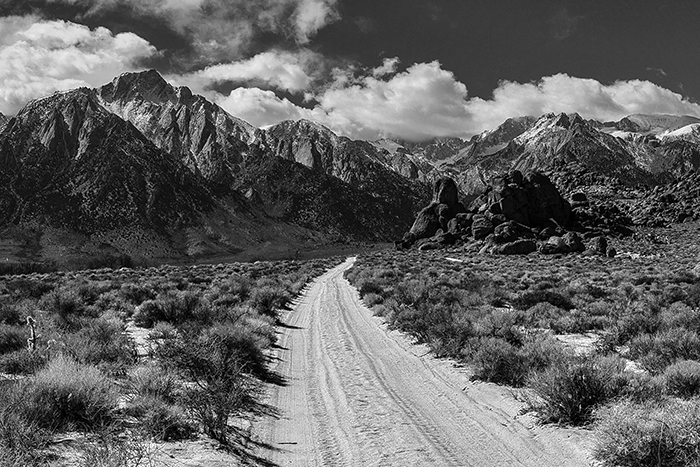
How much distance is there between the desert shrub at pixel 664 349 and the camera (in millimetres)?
9359

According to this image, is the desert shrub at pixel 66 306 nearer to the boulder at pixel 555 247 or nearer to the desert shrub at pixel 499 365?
the desert shrub at pixel 499 365

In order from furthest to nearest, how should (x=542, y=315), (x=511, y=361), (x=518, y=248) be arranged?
1. (x=518, y=248)
2. (x=542, y=315)
3. (x=511, y=361)

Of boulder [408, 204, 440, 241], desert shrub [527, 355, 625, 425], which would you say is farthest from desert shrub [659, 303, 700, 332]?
boulder [408, 204, 440, 241]

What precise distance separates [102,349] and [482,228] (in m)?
83.6

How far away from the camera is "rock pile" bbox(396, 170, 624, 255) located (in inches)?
3046

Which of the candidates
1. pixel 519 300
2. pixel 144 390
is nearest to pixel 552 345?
pixel 144 390

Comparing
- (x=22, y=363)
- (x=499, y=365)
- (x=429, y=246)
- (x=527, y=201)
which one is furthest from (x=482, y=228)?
(x=22, y=363)

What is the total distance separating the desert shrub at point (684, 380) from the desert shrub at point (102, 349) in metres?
10.4

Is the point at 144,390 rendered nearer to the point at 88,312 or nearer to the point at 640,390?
the point at 640,390

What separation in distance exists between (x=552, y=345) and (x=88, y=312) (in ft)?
53.8

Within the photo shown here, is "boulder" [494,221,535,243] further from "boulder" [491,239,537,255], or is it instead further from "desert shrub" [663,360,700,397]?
"desert shrub" [663,360,700,397]

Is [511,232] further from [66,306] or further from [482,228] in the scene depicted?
[66,306]

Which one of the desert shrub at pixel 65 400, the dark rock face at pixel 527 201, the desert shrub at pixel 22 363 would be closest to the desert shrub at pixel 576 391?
the desert shrub at pixel 65 400

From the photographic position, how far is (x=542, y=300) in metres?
20.5
